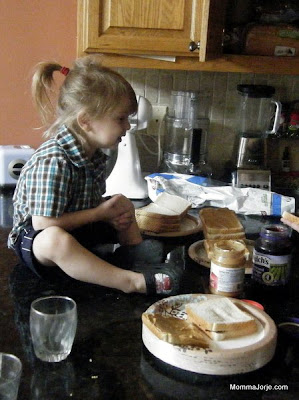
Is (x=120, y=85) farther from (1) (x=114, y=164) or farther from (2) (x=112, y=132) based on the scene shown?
(1) (x=114, y=164)

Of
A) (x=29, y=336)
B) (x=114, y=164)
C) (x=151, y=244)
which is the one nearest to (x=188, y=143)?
(x=114, y=164)

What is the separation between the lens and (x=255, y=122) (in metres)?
2.20

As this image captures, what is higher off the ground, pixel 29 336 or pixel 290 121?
pixel 290 121

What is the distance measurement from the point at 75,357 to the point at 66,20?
52.6 inches

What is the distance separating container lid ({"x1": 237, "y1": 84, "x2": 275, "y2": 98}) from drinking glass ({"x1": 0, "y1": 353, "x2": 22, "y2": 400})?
1398 mm

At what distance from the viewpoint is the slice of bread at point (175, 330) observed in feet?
3.36

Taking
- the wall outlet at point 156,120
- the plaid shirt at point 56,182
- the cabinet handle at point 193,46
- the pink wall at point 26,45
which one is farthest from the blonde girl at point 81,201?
the wall outlet at point 156,120

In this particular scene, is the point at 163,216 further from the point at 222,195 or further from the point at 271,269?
the point at 271,269

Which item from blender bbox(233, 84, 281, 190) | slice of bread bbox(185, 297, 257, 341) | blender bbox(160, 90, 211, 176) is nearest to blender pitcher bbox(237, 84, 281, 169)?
blender bbox(233, 84, 281, 190)

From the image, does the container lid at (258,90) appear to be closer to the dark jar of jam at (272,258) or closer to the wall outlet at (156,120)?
the wall outlet at (156,120)

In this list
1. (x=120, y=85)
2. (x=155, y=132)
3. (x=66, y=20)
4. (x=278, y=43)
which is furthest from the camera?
(x=155, y=132)

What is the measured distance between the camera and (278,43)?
1.91 meters

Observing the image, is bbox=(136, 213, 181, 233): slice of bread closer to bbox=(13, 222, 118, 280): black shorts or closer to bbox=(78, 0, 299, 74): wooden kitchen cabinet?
bbox=(13, 222, 118, 280): black shorts

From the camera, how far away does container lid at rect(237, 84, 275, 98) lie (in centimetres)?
206
